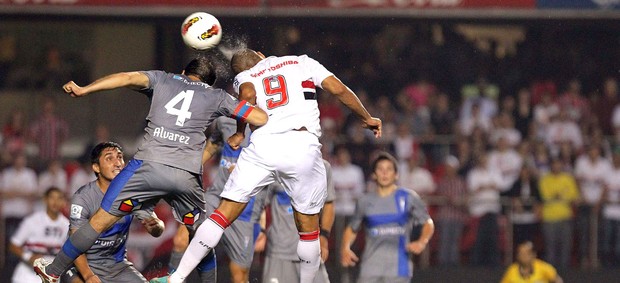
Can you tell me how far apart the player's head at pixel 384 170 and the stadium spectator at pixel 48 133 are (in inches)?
284

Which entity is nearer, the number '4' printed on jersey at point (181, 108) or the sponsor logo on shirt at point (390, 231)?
the number '4' printed on jersey at point (181, 108)

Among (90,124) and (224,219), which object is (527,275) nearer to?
(224,219)

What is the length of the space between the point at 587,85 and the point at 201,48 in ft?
36.9

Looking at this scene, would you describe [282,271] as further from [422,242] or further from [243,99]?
[243,99]

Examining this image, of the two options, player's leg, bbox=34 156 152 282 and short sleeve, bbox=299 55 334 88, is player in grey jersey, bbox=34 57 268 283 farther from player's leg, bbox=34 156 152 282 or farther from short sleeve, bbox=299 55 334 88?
short sleeve, bbox=299 55 334 88

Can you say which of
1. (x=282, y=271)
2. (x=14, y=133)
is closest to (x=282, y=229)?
(x=282, y=271)

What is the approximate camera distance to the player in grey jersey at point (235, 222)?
490 inches

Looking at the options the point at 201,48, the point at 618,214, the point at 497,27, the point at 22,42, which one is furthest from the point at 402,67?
the point at 201,48

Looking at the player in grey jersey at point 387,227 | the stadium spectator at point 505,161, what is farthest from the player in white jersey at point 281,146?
the stadium spectator at point 505,161

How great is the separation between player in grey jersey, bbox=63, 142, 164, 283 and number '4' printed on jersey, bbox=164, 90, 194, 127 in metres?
0.96

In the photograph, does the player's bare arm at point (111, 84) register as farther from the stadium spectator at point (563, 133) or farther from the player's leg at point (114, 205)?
the stadium spectator at point (563, 133)

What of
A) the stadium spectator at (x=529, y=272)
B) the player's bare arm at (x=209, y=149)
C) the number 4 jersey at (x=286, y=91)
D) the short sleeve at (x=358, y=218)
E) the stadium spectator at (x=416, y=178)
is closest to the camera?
the number 4 jersey at (x=286, y=91)

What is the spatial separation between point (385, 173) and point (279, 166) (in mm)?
2690

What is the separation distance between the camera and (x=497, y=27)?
21953mm
